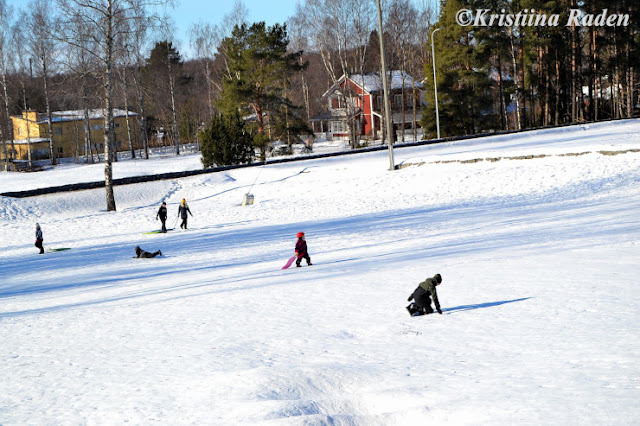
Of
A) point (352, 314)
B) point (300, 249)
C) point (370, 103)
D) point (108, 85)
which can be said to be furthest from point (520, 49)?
point (352, 314)

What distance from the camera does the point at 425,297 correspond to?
1107 centimetres

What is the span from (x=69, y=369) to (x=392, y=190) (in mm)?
22151

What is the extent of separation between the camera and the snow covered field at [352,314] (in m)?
7.57

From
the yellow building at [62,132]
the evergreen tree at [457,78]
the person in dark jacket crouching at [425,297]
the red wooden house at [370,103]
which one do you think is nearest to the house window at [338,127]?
the red wooden house at [370,103]

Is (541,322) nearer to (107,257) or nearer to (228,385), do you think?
(228,385)

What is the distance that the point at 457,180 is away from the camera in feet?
95.8

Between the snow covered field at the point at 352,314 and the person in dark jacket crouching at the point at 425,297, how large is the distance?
290mm

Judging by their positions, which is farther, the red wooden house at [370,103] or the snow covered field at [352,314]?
the red wooden house at [370,103]

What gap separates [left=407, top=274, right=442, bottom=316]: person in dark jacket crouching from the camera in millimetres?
11000

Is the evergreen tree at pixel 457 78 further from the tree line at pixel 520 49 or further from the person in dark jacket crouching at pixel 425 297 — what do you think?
the person in dark jacket crouching at pixel 425 297

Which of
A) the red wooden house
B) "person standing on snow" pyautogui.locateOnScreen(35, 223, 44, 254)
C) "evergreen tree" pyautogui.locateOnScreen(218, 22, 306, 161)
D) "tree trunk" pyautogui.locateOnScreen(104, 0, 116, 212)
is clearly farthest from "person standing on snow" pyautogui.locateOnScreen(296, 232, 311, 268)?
the red wooden house

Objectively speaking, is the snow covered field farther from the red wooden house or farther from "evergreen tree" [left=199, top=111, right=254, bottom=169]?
the red wooden house

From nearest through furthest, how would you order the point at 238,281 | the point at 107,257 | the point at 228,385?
the point at 228,385 → the point at 238,281 → the point at 107,257

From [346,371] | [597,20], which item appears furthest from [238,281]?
[597,20]
